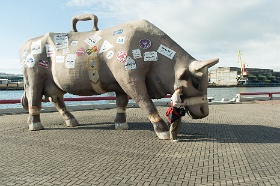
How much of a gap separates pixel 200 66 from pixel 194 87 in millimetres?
582

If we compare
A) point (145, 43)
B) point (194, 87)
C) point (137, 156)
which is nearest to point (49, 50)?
point (145, 43)

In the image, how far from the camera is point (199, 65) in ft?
20.7

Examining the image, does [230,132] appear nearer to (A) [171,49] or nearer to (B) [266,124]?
(B) [266,124]

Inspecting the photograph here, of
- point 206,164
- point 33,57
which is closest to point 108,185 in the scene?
point 206,164

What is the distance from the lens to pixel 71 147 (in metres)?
5.86

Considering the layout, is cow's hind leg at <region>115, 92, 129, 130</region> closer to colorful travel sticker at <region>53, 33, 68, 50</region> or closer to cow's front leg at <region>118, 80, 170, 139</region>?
cow's front leg at <region>118, 80, 170, 139</region>

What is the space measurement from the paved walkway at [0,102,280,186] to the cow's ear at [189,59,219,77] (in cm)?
166

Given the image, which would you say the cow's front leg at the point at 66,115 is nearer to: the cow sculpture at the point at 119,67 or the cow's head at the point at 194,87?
the cow sculpture at the point at 119,67

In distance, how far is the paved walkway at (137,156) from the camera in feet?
13.0

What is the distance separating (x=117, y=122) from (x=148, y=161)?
10.9ft

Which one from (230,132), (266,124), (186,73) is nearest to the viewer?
(186,73)

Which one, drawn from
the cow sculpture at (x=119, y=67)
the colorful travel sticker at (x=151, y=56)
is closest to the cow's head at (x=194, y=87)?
the cow sculpture at (x=119, y=67)

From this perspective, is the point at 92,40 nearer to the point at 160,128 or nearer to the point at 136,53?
the point at 136,53

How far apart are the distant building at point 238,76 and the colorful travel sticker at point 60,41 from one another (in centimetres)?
7822
